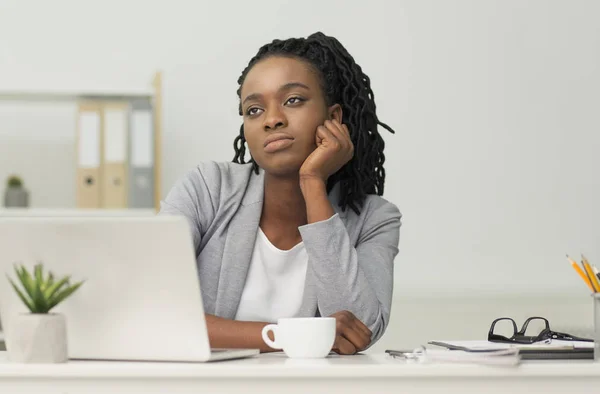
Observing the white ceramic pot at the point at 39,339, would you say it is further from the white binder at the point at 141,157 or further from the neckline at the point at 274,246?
the white binder at the point at 141,157

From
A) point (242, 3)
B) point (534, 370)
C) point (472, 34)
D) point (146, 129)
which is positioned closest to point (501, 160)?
point (472, 34)

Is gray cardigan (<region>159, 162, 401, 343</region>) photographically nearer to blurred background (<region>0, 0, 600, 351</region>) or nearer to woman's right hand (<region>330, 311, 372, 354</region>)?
woman's right hand (<region>330, 311, 372, 354</region>)

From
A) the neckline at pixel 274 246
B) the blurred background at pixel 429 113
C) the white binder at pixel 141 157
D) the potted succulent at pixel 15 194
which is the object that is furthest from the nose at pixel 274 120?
the potted succulent at pixel 15 194

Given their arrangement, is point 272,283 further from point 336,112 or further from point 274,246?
point 336,112

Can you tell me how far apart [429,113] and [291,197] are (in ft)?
4.81

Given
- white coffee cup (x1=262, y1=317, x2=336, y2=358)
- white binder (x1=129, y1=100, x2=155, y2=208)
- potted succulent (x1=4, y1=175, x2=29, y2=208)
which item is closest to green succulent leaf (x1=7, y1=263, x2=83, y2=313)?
white coffee cup (x1=262, y1=317, x2=336, y2=358)

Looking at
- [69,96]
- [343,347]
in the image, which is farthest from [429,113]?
[343,347]

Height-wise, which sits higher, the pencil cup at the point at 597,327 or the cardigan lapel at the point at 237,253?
the cardigan lapel at the point at 237,253

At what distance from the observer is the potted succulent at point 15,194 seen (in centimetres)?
296

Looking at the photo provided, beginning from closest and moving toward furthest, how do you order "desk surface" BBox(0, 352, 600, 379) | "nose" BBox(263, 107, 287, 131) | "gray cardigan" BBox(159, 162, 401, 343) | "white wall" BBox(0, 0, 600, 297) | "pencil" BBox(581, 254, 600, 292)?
"desk surface" BBox(0, 352, 600, 379), "pencil" BBox(581, 254, 600, 292), "gray cardigan" BBox(159, 162, 401, 343), "nose" BBox(263, 107, 287, 131), "white wall" BBox(0, 0, 600, 297)

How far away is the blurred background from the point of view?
10.2 feet

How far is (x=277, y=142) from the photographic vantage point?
1.76m

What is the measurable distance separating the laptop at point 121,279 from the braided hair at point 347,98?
0.89m

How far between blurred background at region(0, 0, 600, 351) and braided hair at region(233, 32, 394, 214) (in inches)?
47.6
